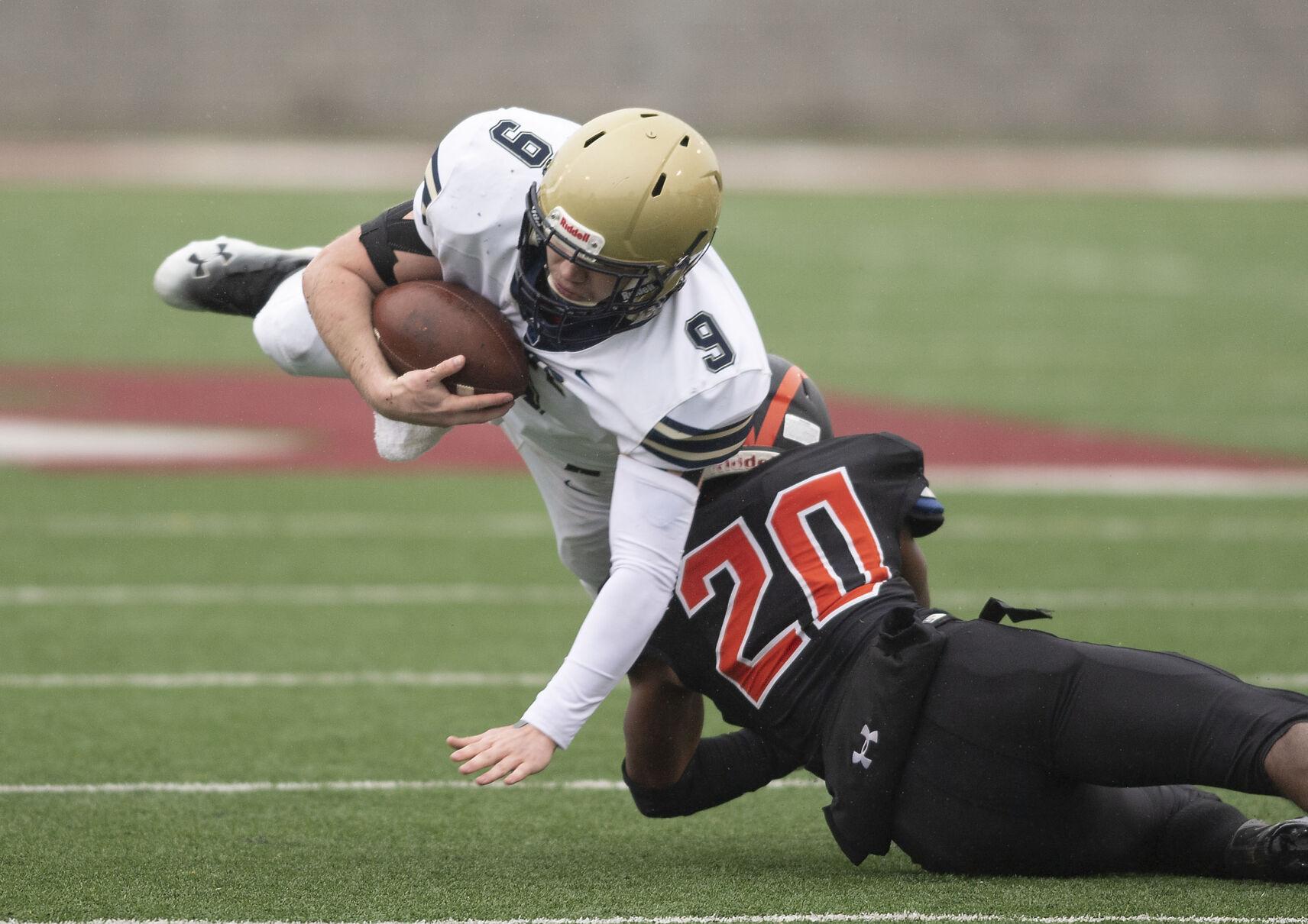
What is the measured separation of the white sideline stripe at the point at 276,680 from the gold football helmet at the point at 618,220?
205 centimetres

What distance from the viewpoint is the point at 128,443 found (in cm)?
924

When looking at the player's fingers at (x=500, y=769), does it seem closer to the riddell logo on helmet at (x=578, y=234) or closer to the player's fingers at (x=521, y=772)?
the player's fingers at (x=521, y=772)

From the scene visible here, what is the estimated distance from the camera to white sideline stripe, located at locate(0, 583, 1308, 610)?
5.88m

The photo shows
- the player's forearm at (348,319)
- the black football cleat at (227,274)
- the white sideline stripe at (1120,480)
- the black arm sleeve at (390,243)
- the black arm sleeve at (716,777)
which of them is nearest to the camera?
the player's forearm at (348,319)

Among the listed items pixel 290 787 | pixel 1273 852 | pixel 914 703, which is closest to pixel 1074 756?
pixel 914 703

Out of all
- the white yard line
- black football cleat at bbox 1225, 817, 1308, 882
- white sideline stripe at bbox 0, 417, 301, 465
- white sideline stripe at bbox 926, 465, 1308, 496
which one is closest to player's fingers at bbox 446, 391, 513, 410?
black football cleat at bbox 1225, 817, 1308, 882

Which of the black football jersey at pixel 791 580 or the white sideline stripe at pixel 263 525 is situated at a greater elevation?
the black football jersey at pixel 791 580

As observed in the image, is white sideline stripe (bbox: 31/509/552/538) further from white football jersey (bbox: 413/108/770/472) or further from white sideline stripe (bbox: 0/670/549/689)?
white football jersey (bbox: 413/108/770/472)

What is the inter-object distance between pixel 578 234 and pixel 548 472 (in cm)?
65

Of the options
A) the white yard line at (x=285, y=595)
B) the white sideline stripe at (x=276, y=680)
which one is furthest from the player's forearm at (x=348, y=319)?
the white yard line at (x=285, y=595)

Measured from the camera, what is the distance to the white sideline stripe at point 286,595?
5.90m

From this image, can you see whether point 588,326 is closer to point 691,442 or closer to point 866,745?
point 691,442

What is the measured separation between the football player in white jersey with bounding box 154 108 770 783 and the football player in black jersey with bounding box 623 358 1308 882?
0.80 ft

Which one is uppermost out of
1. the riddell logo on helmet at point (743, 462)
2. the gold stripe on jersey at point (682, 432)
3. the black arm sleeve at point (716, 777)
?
the gold stripe on jersey at point (682, 432)
